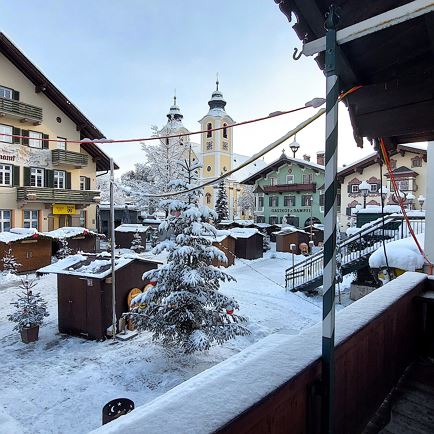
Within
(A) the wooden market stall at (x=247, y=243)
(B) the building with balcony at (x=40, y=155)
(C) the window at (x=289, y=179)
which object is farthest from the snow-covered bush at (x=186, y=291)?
(C) the window at (x=289, y=179)

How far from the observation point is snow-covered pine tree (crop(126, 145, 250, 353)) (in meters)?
9.68

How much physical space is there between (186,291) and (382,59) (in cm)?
819

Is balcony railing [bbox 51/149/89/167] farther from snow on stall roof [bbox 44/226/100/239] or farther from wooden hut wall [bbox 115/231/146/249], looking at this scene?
wooden hut wall [bbox 115/231/146/249]

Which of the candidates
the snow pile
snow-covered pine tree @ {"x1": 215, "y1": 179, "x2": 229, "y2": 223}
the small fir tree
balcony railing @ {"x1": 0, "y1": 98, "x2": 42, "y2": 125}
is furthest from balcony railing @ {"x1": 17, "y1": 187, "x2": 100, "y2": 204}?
the snow pile

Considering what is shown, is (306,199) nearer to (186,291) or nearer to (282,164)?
(282,164)

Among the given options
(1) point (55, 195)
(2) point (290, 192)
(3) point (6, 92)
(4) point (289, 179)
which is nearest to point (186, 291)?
(1) point (55, 195)

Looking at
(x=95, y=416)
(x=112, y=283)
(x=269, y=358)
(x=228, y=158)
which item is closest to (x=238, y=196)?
(x=228, y=158)

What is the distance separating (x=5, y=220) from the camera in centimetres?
2434

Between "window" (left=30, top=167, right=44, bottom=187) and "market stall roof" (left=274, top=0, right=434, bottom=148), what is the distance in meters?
27.4

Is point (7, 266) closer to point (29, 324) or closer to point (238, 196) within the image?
point (29, 324)

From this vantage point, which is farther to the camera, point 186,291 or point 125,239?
point 125,239

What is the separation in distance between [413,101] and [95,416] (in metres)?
8.11

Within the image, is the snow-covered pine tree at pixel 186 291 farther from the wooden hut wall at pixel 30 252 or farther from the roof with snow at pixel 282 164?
the roof with snow at pixel 282 164

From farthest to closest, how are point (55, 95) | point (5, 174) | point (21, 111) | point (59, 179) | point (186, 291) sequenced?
point (59, 179) < point (55, 95) < point (21, 111) < point (5, 174) < point (186, 291)
